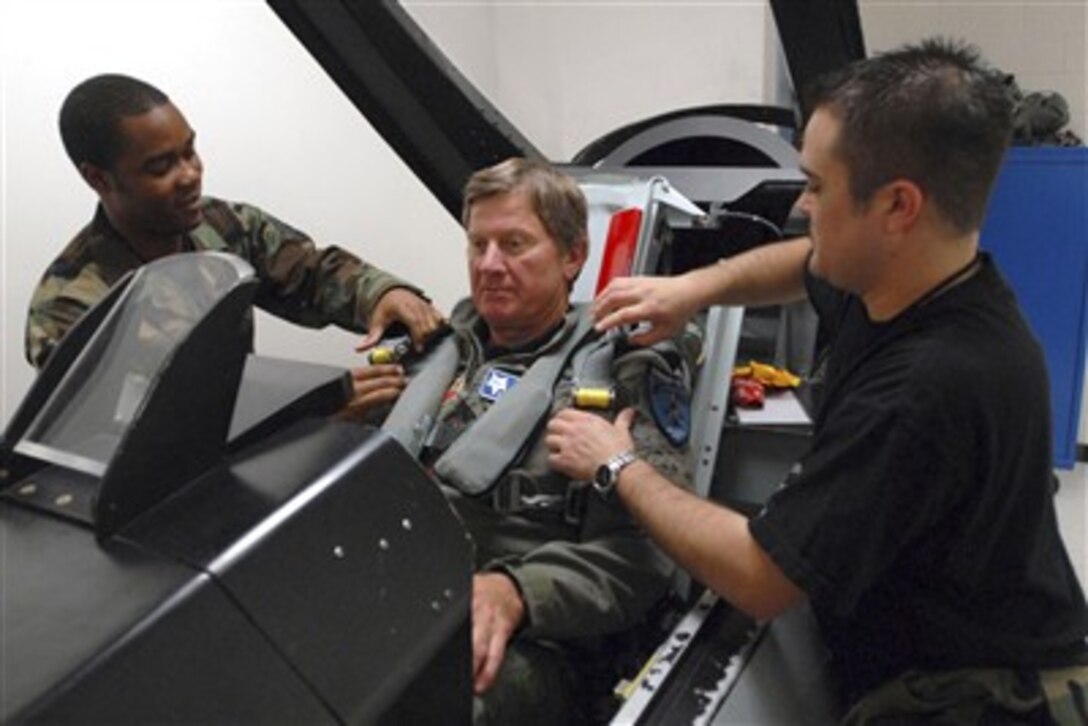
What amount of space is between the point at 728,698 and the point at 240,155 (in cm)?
211

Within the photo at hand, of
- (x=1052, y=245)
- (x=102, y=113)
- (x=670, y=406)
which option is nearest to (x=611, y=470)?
(x=670, y=406)

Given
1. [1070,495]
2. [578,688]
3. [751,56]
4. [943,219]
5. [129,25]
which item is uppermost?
[129,25]

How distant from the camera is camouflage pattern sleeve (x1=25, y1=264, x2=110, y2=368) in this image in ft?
5.31

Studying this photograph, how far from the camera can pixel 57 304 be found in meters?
1.66

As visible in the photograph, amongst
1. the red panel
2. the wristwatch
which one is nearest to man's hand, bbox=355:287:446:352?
the red panel

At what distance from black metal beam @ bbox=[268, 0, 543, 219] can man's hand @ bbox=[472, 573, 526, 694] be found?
45.4 inches

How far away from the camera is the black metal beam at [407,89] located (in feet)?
6.07

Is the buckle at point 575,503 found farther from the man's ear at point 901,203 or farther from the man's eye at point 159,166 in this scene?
the man's eye at point 159,166

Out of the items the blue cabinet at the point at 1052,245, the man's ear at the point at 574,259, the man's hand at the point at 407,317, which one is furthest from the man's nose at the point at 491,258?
the blue cabinet at the point at 1052,245

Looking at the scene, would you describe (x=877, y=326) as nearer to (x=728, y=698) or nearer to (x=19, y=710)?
(x=728, y=698)

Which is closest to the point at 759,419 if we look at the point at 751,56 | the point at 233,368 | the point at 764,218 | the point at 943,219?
the point at 764,218

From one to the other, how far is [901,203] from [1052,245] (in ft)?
7.39

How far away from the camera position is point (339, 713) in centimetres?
60

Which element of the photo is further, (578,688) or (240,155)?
(240,155)
